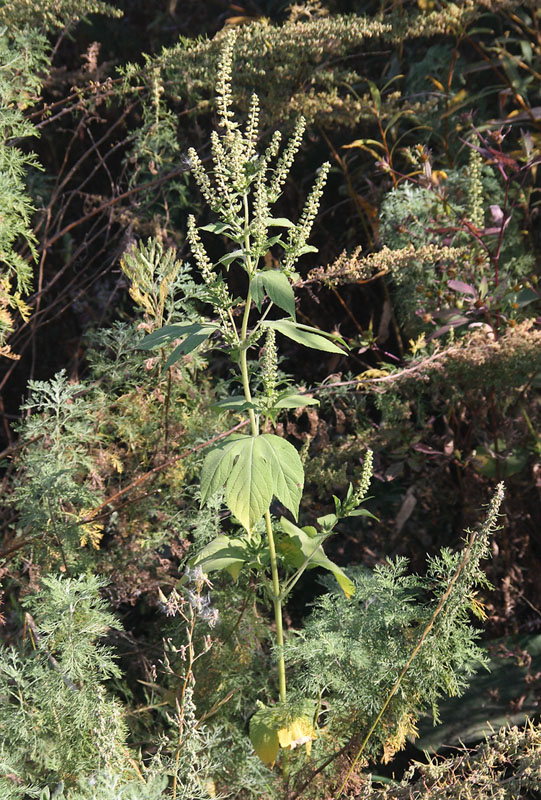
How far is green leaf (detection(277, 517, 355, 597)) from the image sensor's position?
56.4 inches

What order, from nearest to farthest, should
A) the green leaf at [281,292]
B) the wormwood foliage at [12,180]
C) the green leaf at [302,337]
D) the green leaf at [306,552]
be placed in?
the green leaf at [281,292] < the green leaf at [302,337] < the green leaf at [306,552] < the wormwood foliage at [12,180]

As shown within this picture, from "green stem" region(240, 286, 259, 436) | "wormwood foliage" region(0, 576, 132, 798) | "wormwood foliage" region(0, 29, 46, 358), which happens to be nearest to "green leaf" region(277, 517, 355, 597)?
"green stem" region(240, 286, 259, 436)

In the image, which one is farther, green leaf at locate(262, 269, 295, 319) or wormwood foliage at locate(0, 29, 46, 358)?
wormwood foliage at locate(0, 29, 46, 358)

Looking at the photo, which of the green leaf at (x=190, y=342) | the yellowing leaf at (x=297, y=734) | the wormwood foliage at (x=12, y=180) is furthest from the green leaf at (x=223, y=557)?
the wormwood foliage at (x=12, y=180)

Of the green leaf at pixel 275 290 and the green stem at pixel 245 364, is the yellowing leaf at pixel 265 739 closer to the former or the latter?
the green stem at pixel 245 364

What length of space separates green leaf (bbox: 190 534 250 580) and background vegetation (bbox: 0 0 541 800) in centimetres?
7

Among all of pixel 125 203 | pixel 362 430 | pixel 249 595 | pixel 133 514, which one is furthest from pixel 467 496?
pixel 125 203

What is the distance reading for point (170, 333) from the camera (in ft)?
4.48

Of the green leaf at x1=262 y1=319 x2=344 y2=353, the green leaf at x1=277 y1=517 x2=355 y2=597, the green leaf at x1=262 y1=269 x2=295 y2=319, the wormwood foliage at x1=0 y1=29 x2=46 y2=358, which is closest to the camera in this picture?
the green leaf at x1=262 y1=269 x2=295 y2=319

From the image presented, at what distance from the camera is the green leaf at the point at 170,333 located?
134 centimetres

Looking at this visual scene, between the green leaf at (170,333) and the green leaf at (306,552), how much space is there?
0.45 m

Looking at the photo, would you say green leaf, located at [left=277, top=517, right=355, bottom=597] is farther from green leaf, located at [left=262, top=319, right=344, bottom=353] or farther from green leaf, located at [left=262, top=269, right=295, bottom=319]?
green leaf, located at [left=262, top=269, right=295, bottom=319]

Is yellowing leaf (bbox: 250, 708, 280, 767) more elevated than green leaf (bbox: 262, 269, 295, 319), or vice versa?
green leaf (bbox: 262, 269, 295, 319)

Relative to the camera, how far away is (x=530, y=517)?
7.20ft
